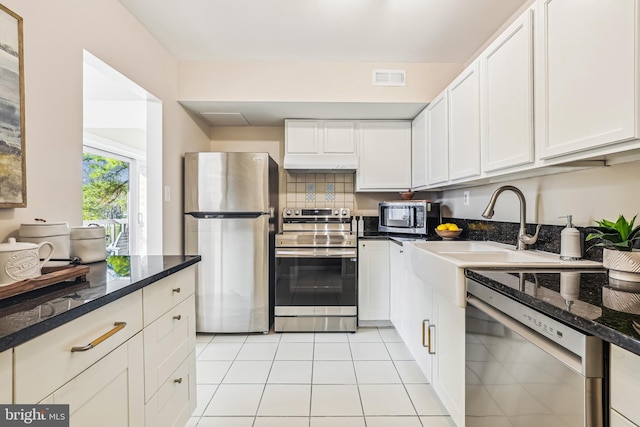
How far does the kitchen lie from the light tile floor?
41.9 inches

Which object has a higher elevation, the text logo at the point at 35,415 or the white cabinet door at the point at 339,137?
the white cabinet door at the point at 339,137

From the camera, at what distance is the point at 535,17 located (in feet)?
4.26

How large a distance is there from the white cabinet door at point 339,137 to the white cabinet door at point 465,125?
105 centimetres

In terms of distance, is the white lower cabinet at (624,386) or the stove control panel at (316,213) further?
the stove control panel at (316,213)

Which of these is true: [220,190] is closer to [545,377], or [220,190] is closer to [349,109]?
[349,109]

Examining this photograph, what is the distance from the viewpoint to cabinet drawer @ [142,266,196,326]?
1149 millimetres

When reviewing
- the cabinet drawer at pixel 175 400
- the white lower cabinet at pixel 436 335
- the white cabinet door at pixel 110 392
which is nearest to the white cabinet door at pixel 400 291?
the white lower cabinet at pixel 436 335

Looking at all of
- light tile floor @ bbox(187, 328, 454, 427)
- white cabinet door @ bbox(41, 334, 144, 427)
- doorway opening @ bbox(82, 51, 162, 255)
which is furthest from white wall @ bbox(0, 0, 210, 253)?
light tile floor @ bbox(187, 328, 454, 427)

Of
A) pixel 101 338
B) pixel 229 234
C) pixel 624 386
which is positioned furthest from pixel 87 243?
pixel 624 386

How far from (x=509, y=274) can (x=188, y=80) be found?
268 cm

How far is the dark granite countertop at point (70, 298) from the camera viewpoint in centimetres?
67

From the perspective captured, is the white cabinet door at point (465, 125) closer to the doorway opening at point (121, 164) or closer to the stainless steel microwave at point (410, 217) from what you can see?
the stainless steel microwave at point (410, 217)

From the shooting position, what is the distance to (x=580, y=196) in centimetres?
144

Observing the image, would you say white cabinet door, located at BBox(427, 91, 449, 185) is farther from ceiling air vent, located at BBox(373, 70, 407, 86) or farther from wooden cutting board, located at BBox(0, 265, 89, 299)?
wooden cutting board, located at BBox(0, 265, 89, 299)
